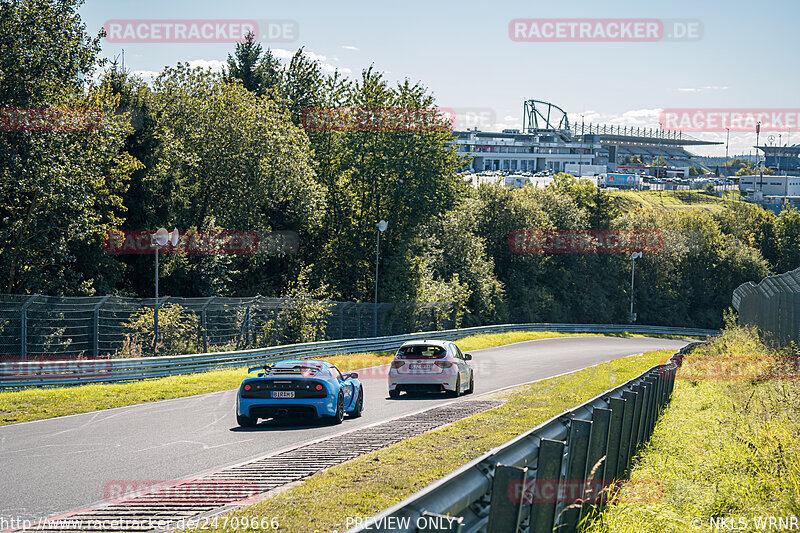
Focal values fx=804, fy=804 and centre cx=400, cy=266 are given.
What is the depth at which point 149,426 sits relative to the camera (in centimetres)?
1464

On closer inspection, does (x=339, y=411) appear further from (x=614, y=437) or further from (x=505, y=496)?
(x=505, y=496)

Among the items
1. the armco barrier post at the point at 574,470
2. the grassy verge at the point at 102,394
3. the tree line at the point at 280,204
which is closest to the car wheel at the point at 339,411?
the grassy verge at the point at 102,394

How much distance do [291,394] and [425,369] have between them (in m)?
6.80

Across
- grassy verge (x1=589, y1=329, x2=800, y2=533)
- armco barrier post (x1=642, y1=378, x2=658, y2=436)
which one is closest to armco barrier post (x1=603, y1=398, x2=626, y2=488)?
grassy verge (x1=589, y1=329, x2=800, y2=533)

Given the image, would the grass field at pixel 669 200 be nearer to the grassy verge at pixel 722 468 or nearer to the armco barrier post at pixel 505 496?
the grassy verge at pixel 722 468

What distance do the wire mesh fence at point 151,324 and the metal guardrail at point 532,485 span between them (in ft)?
54.8

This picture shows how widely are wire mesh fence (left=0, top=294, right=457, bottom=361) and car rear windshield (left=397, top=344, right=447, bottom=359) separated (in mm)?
8953

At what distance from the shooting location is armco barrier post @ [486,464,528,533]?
4.56 meters

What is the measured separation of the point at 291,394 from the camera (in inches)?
588

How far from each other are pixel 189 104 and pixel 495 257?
3916 centimetres

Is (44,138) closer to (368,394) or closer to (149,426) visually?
(368,394)

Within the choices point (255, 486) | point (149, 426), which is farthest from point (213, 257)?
point (255, 486)

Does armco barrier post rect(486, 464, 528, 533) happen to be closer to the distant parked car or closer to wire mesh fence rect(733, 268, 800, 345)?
the distant parked car

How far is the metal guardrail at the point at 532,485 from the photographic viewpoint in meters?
3.88
